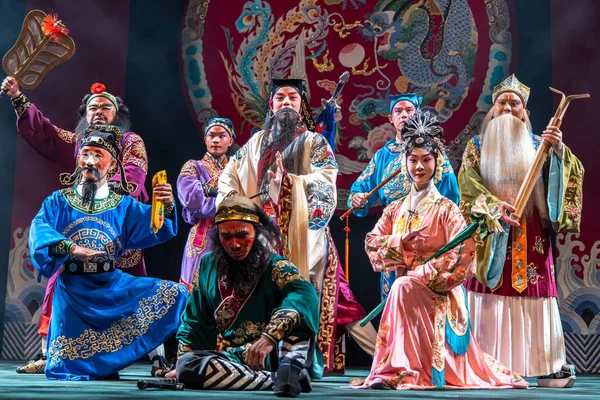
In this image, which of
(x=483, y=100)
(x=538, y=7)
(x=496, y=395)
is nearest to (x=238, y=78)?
(x=483, y=100)

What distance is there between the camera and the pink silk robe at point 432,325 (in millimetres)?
4297

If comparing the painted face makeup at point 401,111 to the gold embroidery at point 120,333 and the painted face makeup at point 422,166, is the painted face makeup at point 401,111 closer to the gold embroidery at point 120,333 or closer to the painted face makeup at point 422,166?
the painted face makeup at point 422,166

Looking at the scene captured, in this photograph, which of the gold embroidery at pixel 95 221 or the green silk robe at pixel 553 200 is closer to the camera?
the gold embroidery at pixel 95 221

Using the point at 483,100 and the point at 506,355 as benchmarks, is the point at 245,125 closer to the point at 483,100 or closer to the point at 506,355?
the point at 483,100

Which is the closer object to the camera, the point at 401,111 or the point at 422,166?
the point at 422,166

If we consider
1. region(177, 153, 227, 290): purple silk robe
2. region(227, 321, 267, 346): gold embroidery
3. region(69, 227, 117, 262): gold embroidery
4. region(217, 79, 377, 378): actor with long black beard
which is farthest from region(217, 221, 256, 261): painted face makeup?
region(177, 153, 227, 290): purple silk robe

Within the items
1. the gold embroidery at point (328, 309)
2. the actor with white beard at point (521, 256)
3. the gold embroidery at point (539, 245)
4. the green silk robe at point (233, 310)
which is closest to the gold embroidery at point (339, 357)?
the gold embroidery at point (328, 309)

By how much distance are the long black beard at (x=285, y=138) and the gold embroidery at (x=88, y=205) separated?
0.89 meters

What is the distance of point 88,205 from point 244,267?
4.60ft

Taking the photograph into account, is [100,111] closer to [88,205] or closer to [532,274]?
[88,205]

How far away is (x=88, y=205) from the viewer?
4.89m

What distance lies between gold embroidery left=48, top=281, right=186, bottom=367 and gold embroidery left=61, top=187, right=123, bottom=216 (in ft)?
1.68

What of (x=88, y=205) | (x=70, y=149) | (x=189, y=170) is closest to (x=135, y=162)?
(x=189, y=170)

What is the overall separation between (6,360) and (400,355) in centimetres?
334
